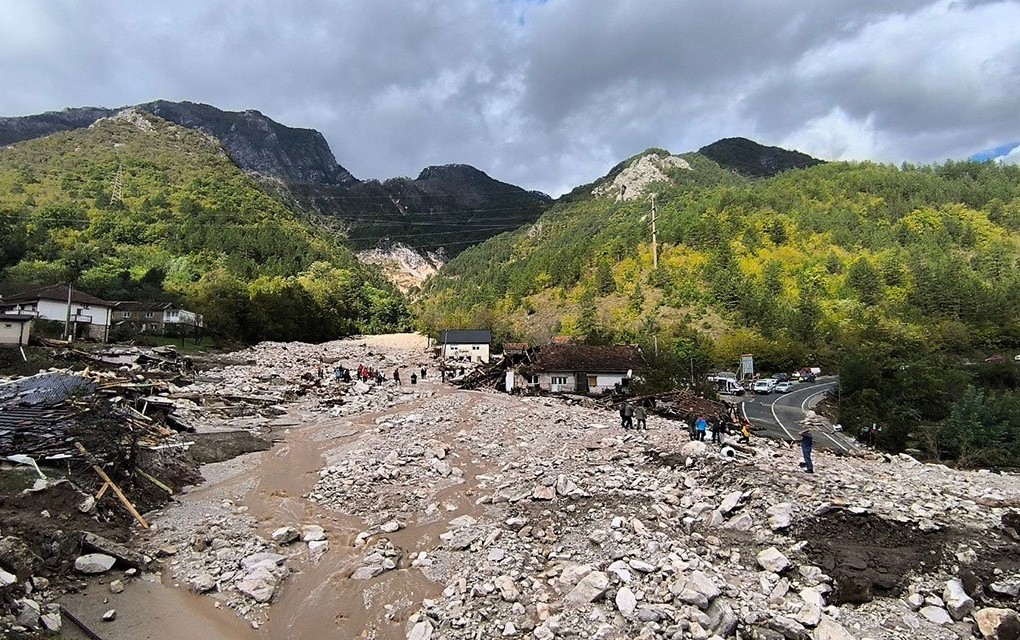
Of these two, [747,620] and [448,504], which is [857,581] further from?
[448,504]

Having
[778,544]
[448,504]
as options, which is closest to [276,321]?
[448,504]

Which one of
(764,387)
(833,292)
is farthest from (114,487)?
(833,292)

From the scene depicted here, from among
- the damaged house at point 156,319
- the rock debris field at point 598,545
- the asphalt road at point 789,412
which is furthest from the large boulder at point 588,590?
the damaged house at point 156,319

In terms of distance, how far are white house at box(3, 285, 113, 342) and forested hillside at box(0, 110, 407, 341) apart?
1234 centimetres

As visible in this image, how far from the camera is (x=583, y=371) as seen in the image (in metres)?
41.4

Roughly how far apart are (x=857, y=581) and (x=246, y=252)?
11188cm

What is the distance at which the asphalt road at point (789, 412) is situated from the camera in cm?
3007

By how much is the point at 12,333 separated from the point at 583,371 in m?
38.1

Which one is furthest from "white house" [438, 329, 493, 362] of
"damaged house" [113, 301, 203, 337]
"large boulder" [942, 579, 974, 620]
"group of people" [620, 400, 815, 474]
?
"large boulder" [942, 579, 974, 620]

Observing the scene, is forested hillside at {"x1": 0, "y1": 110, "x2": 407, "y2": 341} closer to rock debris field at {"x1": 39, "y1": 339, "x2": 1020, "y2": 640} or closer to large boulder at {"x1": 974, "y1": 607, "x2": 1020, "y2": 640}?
rock debris field at {"x1": 39, "y1": 339, "x2": 1020, "y2": 640}

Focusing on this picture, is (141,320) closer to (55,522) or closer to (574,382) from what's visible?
(574,382)

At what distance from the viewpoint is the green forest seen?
1480 inches

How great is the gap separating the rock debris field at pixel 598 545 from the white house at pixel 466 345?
152 feet

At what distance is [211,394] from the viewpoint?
31.4 metres
